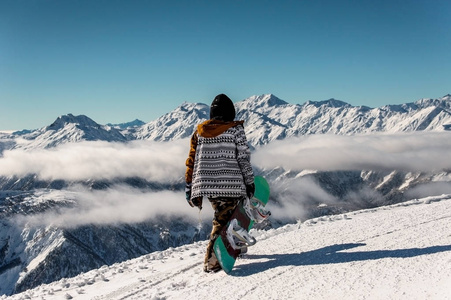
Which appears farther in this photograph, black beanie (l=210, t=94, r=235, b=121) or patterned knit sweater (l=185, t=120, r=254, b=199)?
black beanie (l=210, t=94, r=235, b=121)

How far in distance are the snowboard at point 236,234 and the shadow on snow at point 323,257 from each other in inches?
11.9

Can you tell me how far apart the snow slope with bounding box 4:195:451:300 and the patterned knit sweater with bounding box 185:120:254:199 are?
169cm

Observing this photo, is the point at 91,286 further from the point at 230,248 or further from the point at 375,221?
the point at 375,221

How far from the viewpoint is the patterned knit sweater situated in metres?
7.71

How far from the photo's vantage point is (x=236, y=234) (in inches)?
307

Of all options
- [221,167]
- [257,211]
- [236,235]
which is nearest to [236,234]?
[236,235]

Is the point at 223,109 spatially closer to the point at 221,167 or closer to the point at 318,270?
the point at 221,167

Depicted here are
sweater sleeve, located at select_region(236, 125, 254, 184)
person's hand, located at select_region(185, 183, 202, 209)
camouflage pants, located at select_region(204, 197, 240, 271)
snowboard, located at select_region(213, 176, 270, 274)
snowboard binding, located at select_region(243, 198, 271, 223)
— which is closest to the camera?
snowboard, located at select_region(213, 176, 270, 274)

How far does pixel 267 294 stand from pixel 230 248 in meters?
1.91

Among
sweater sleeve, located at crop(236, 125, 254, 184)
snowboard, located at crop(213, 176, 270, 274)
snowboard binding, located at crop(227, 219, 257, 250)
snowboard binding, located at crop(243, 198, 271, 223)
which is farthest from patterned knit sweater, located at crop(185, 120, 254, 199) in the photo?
snowboard binding, located at crop(243, 198, 271, 223)

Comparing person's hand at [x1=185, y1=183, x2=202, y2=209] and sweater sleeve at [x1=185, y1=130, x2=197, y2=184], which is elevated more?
sweater sleeve at [x1=185, y1=130, x2=197, y2=184]

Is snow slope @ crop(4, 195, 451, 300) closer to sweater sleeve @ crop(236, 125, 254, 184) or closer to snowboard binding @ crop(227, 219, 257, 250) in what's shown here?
snowboard binding @ crop(227, 219, 257, 250)

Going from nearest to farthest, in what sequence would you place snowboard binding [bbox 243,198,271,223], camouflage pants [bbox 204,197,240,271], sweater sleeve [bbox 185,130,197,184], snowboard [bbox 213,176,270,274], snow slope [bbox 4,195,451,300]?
1. snow slope [bbox 4,195,451,300]
2. snowboard [bbox 213,176,270,274]
3. camouflage pants [bbox 204,197,240,271]
4. sweater sleeve [bbox 185,130,197,184]
5. snowboard binding [bbox 243,198,271,223]

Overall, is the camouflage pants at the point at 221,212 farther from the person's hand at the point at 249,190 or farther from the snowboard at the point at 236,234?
the person's hand at the point at 249,190
